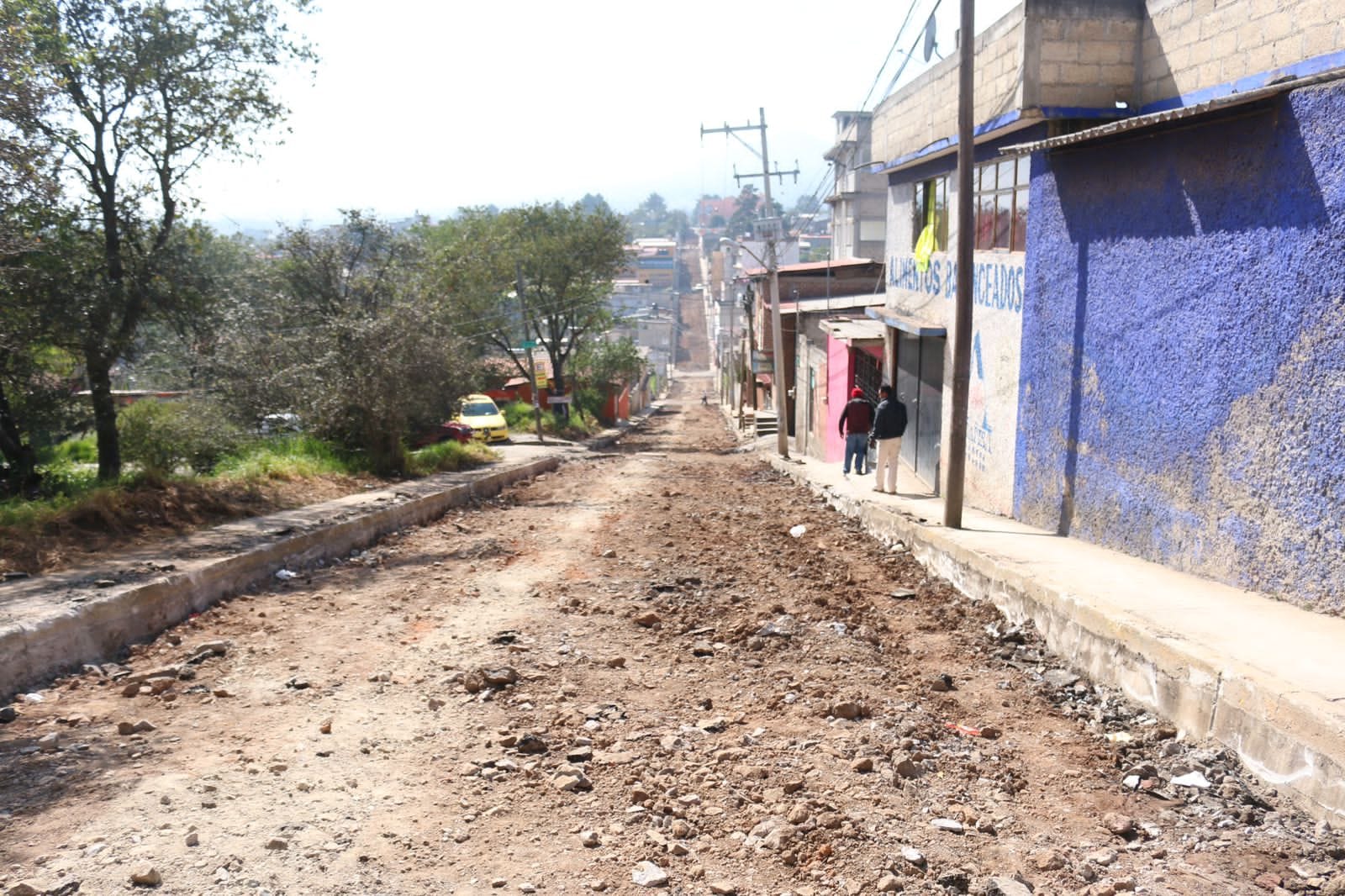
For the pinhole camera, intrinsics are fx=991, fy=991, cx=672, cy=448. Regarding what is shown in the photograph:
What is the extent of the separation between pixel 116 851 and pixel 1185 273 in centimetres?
794

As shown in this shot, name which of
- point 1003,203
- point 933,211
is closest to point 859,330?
point 933,211

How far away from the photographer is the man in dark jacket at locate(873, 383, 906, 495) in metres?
14.1

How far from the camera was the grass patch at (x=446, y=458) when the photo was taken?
1923 centimetres

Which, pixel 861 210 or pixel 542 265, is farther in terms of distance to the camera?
pixel 861 210

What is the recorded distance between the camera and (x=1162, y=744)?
537cm

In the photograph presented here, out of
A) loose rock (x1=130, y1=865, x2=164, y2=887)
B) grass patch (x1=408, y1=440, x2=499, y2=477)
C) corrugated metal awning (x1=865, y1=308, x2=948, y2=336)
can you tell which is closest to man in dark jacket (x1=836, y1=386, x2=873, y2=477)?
corrugated metal awning (x1=865, y1=308, x2=948, y2=336)

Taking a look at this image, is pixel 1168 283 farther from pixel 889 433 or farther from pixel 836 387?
pixel 836 387

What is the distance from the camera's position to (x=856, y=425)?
17219 mm

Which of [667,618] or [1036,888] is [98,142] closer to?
[667,618]

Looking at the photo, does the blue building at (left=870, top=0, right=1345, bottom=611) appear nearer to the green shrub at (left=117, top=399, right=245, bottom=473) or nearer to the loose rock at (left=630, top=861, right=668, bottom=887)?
the loose rock at (left=630, top=861, right=668, bottom=887)

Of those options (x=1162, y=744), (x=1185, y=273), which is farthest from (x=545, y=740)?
(x=1185, y=273)

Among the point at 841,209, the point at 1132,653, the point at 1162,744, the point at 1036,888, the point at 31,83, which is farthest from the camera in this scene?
the point at 841,209

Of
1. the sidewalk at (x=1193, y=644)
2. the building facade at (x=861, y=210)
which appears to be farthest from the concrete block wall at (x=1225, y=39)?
the building facade at (x=861, y=210)

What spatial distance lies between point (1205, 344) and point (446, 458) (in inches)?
632
